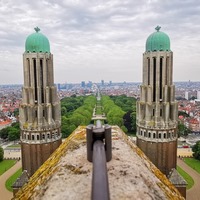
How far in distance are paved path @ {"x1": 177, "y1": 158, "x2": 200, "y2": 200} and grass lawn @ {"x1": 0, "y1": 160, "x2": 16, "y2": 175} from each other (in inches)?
1105

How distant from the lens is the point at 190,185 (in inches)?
1312

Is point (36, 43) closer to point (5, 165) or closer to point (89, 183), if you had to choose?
point (89, 183)

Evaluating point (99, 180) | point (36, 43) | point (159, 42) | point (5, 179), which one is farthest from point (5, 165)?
point (99, 180)

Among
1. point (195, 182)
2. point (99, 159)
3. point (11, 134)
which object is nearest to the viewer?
point (99, 159)

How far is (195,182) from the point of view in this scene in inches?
1355

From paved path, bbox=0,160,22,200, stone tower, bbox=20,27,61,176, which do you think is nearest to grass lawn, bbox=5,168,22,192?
paved path, bbox=0,160,22,200

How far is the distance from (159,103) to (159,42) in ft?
21.0

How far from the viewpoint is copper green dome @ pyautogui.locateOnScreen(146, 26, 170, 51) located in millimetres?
25609

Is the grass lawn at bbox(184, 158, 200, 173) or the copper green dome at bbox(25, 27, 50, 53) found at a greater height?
the copper green dome at bbox(25, 27, 50, 53)

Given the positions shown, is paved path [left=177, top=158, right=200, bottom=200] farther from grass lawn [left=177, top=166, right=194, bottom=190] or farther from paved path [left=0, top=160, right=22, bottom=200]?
paved path [left=0, top=160, right=22, bottom=200]

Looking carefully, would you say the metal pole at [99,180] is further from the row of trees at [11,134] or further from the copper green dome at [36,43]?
the row of trees at [11,134]

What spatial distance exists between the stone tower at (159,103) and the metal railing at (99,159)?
67.8 feet

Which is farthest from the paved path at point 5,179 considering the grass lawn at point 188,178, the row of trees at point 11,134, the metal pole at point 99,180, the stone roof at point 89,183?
the metal pole at point 99,180

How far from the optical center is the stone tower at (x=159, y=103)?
1013 inches
